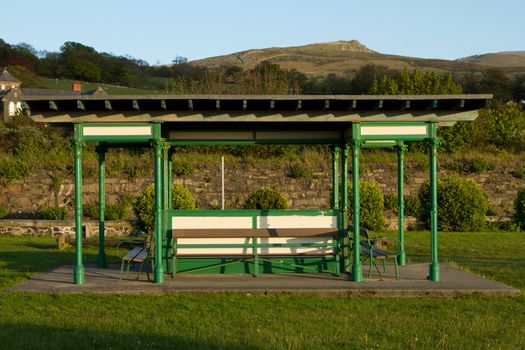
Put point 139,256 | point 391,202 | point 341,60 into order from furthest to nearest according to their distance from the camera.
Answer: point 341,60 < point 391,202 < point 139,256

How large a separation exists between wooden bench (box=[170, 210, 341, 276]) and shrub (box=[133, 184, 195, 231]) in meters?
9.58

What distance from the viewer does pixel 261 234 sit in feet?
39.0

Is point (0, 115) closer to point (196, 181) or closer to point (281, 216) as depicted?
point (196, 181)

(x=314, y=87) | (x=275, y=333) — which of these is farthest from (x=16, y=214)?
(x=314, y=87)

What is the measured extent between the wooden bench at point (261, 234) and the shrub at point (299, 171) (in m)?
12.2

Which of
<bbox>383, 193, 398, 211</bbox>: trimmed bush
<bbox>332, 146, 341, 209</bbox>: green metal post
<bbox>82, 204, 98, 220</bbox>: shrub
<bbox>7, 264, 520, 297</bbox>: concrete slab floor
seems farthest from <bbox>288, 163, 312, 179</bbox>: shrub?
<bbox>7, 264, 520, 297</bbox>: concrete slab floor

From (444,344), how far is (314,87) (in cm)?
5395

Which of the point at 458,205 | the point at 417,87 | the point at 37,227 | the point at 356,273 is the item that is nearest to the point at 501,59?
the point at 417,87

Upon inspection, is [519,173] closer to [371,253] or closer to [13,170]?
[371,253]

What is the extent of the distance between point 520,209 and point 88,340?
19.0 metres

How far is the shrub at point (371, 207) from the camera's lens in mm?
22750

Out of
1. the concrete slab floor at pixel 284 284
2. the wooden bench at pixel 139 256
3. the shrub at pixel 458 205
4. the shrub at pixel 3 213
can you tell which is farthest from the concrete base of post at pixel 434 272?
the shrub at pixel 3 213

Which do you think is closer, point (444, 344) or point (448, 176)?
point (444, 344)

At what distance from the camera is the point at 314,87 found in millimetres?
60688
